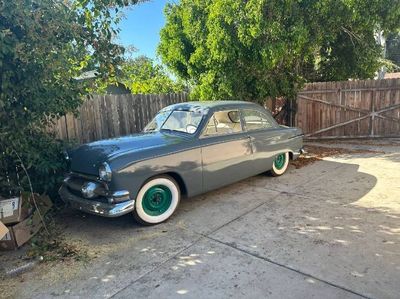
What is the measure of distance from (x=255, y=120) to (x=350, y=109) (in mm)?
5438

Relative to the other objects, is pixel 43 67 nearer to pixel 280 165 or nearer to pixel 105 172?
pixel 105 172

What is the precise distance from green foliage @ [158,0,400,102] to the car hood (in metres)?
4.11

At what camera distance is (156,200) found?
14.5 ft

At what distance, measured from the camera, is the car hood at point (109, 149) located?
4082 mm

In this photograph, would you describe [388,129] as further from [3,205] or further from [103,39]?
[3,205]

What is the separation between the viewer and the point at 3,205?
153 inches

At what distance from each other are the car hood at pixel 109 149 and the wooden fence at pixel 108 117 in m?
1.70

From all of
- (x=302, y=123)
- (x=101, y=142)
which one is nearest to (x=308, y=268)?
(x=101, y=142)

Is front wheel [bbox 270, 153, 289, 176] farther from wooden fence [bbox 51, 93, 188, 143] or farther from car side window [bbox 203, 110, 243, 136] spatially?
wooden fence [bbox 51, 93, 188, 143]

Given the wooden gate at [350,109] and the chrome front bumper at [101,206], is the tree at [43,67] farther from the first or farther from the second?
the wooden gate at [350,109]

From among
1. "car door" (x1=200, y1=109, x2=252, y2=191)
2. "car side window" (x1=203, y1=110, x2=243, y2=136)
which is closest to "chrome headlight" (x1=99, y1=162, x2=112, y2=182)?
"car door" (x1=200, y1=109, x2=252, y2=191)

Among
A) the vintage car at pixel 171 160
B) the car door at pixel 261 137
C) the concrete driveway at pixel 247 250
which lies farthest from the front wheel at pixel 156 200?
the car door at pixel 261 137

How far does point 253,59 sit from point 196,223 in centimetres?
527

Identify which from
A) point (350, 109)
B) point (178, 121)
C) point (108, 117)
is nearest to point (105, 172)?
point (178, 121)
